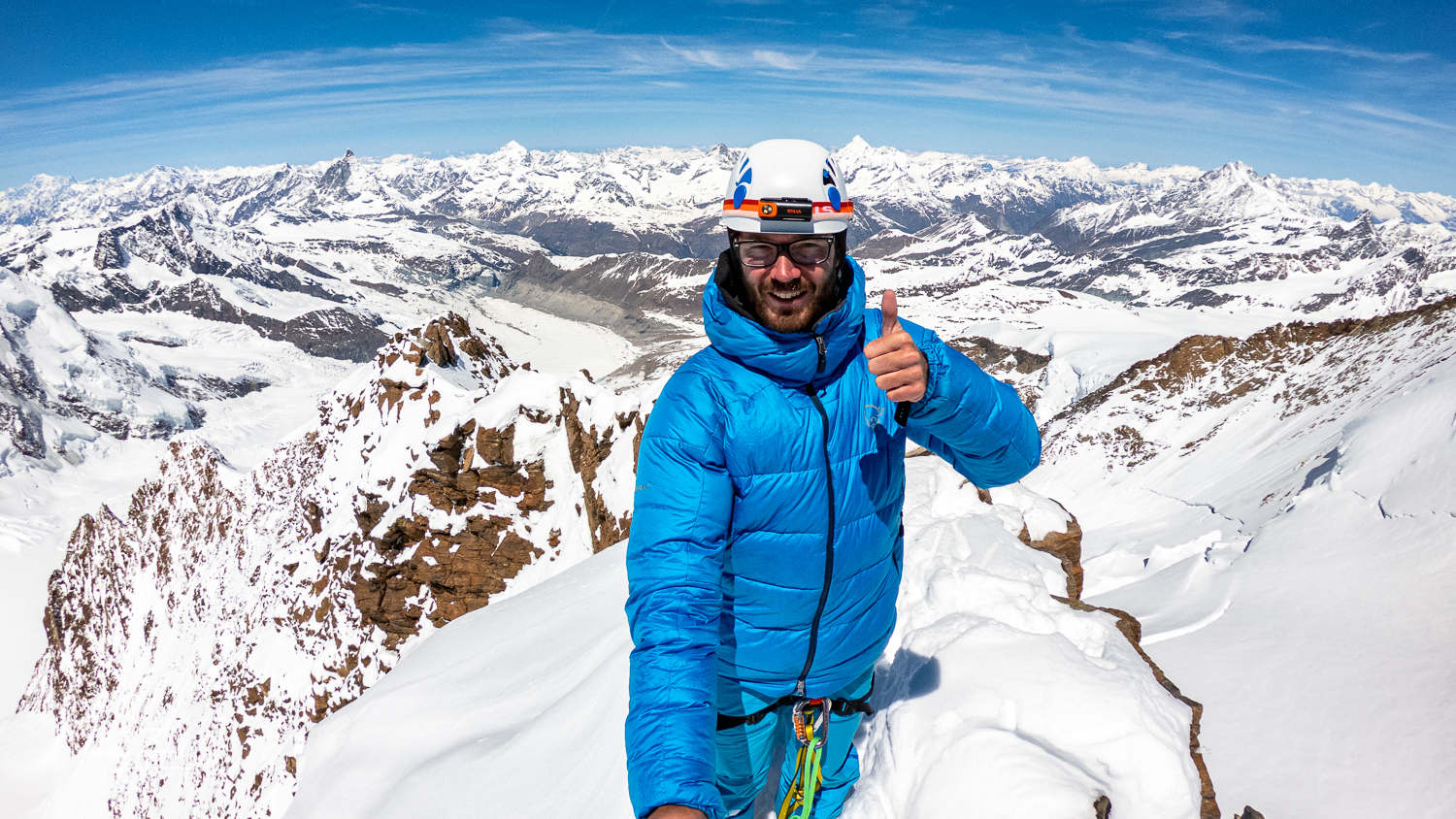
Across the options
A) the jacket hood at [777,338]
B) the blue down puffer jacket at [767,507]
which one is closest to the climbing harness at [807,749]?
the blue down puffer jacket at [767,507]

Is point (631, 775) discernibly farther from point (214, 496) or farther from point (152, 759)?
point (152, 759)

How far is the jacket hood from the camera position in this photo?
3.48 m

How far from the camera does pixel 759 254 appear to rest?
145 inches

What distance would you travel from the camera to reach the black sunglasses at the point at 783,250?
3.69 m

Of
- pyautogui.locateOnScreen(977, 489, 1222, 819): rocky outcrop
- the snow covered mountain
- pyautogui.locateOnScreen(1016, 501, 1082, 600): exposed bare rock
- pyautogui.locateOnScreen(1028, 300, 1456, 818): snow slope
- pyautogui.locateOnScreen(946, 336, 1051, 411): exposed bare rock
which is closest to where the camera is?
pyautogui.locateOnScreen(977, 489, 1222, 819): rocky outcrop

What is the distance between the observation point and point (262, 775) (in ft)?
73.0

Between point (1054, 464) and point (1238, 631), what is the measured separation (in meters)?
24.1

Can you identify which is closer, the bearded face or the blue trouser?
the bearded face

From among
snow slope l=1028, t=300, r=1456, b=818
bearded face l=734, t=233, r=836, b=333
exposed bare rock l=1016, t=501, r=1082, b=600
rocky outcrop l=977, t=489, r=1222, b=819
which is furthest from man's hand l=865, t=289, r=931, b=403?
snow slope l=1028, t=300, r=1456, b=818

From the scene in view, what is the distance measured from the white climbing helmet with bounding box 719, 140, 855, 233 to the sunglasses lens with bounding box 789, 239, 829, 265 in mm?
71

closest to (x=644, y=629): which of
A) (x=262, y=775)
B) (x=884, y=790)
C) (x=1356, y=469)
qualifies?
(x=884, y=790)

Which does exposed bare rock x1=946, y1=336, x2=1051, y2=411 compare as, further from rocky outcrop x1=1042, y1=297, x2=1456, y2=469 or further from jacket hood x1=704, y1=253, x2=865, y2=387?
jacket hood x1=704, y1=253, x2=865, y2=387

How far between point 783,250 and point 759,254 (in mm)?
143

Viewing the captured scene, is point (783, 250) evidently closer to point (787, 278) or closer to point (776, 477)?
point (787, 278)
